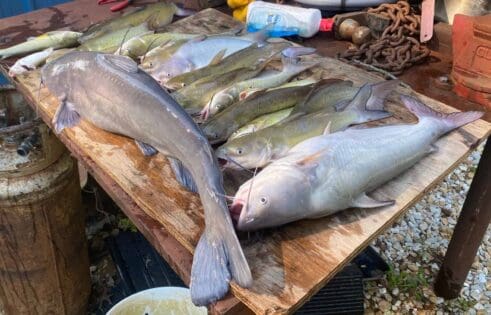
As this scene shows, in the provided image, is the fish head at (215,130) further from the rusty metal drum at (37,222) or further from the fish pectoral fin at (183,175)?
the rusty metal drum at (37,222)

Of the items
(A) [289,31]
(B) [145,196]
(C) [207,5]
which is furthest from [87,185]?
(B) [145,196]

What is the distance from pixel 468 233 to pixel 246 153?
1.93 m

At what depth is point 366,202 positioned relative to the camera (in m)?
1.68

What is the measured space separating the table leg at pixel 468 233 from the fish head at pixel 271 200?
146 centimetres

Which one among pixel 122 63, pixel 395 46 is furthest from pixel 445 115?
pixel 122 63

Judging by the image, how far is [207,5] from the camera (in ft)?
11.4

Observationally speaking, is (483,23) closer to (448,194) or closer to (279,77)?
(279,77)

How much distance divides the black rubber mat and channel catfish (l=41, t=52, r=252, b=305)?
152 centimetres

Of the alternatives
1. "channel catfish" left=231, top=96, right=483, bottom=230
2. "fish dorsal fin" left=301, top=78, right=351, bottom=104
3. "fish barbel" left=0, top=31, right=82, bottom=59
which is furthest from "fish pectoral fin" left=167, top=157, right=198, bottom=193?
"fish barbel" left=0, top=31, right=82, bottom=59

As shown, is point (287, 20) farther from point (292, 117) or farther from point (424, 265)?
point (424, 265)

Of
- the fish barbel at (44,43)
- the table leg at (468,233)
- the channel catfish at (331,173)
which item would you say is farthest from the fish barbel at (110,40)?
the table leg at (468,233)

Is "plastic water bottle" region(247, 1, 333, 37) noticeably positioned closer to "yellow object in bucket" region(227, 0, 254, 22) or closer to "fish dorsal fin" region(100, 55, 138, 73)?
"yellow object in bucket" region(227, 0, 254, 22)

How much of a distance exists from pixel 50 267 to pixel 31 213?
41cm

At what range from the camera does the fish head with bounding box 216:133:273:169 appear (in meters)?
1.79
